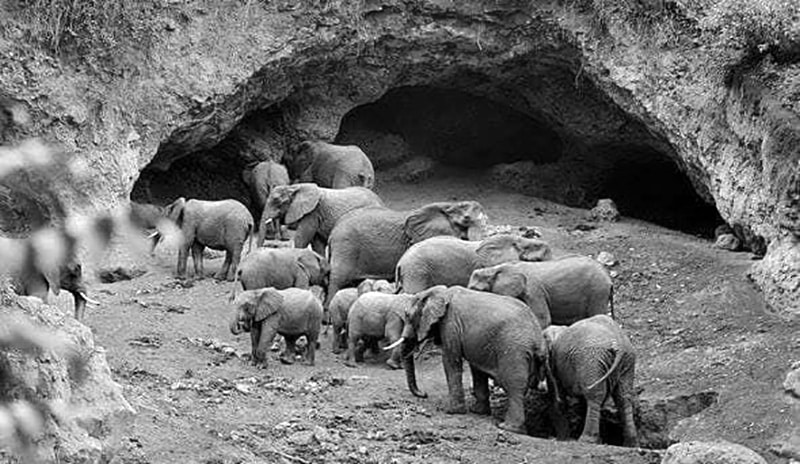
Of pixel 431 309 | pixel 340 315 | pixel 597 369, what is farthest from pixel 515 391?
pixel 340 315

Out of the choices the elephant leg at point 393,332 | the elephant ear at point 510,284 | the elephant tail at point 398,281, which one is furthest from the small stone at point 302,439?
the elephant tail at point 398,281

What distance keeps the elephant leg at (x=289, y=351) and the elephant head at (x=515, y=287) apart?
5.70 ft

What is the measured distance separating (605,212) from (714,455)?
9434 mm

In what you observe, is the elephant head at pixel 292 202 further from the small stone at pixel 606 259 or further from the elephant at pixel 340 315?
the small stone at pixel 606 259

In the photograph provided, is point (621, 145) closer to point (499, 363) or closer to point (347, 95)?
point (347, 95)

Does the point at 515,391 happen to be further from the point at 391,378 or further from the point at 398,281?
the point at 398,281

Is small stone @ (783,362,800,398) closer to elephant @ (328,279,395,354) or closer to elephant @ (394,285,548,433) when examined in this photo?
elephant @ (394,285,548,433)

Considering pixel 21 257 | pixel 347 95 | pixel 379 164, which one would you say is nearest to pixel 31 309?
pixel 21 257

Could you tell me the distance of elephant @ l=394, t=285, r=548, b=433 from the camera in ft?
35.5

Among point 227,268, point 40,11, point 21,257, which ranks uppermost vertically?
point 21,257

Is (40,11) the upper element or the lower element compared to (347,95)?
upper

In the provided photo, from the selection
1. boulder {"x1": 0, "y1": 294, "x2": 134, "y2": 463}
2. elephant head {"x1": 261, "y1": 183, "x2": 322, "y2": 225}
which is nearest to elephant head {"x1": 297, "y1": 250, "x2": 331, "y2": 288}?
elephant head {"x1": 261, "y1": 183, "x2": 322, "y2": 225}

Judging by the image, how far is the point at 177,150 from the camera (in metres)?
17.3

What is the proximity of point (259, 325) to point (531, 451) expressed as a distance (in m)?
3.43
